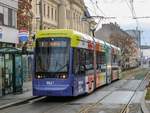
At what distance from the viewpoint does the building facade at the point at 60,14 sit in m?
62.9

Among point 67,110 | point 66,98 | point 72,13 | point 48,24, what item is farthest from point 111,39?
point 67,110

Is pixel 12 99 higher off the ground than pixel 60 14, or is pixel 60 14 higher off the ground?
pixel 60 14

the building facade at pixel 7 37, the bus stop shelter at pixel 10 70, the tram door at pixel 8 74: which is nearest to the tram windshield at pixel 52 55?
the bus stop shelter at pixel 10 70

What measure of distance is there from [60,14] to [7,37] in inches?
1815

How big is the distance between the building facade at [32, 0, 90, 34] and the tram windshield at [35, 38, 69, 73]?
110ft

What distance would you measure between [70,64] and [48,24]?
150 ft

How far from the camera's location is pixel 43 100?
2647 centimetres

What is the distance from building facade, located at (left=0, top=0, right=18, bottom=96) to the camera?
26.7 m

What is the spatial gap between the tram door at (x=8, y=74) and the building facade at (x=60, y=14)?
1206 inches

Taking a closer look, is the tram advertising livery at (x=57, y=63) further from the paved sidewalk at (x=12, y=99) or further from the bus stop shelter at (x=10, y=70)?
the bus stop shelter at (x=10, y=70)

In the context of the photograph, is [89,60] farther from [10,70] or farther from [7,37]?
[7,37]

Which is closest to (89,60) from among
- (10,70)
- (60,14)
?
(10,70)

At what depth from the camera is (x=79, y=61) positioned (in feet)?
85.1

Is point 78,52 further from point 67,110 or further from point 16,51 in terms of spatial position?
point 67,110
